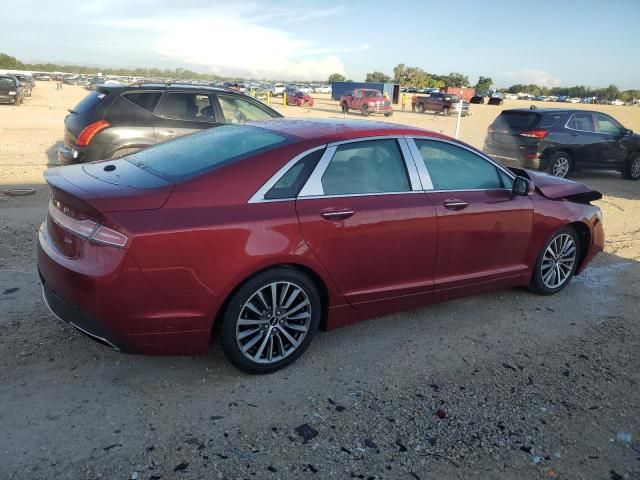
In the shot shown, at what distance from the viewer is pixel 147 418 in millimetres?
2836

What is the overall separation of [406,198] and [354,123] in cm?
79

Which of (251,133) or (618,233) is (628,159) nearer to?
(618,233)

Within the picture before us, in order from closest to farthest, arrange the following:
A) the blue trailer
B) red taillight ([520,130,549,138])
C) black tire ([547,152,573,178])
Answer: red taillight ([520,130,549,138])
black tire ([547,152,573,178])
the blue trailer

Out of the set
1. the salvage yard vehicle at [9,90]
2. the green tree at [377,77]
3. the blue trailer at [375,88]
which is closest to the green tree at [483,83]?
the green tree at [377,77]

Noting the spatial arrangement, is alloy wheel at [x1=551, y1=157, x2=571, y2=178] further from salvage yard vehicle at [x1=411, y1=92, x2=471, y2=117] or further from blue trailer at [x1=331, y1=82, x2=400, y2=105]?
blue trailer at [x1=331, y1=82, x2=400, y2=105]

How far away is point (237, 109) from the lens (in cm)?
782

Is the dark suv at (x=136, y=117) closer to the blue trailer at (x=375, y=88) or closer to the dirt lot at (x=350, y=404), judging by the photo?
the dirt lot at (x=350, y=404)

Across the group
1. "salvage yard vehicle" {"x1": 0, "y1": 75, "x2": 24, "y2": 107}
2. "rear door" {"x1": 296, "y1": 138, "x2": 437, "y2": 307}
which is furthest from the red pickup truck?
"rear door" {"x1": 296, "y1": 138, "x2": 437, "y2": 307}

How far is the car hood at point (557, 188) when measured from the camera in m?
4.75

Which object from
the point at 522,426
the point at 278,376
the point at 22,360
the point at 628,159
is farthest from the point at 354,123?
the point at 628,159

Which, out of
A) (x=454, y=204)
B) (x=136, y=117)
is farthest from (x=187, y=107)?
(x=454, y=204)

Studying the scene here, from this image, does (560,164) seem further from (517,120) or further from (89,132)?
(89,132)

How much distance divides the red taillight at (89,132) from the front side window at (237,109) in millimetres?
1711

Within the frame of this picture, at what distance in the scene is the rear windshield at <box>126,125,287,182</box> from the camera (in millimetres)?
3254
